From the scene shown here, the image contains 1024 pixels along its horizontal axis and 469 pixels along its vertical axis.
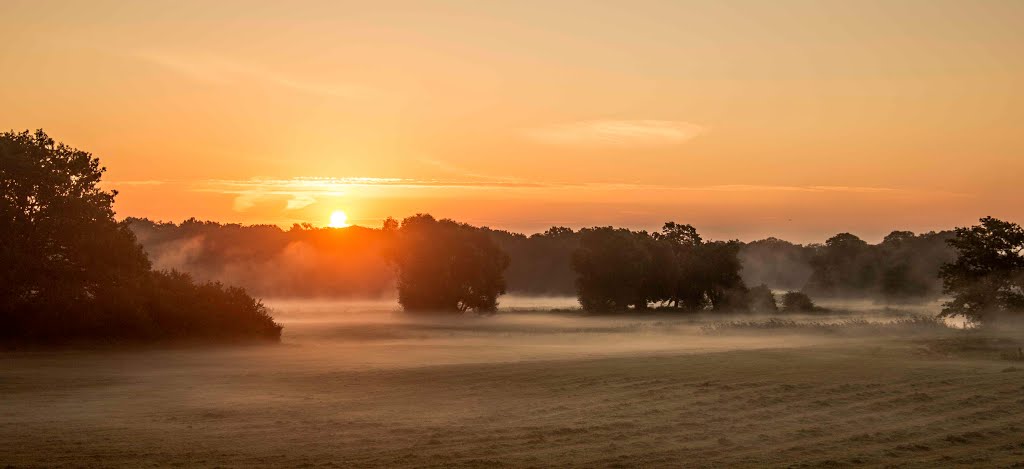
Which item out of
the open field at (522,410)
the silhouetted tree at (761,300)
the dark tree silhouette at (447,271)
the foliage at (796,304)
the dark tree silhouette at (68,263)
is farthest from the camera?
the dark tree silhouette at (447,271)

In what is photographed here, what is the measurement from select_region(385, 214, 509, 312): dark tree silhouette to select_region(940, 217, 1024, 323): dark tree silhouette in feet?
135

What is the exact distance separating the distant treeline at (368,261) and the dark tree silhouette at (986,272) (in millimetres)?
53805

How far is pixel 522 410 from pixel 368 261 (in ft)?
381

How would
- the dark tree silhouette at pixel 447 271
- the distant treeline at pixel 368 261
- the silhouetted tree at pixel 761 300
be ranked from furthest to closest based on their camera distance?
1. the distant treeline at pixel 368 261
2. the dark tree silhouette at pixel 447 271
3. the silhouetted tree at pixel 761 300

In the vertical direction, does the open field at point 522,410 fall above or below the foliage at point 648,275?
below

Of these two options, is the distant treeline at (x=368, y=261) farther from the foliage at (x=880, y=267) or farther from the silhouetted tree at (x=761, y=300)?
the silhouetted tree at (x=761, y=300)

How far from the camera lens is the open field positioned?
47.8ft

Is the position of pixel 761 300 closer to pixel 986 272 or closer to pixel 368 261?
pixel 986 272

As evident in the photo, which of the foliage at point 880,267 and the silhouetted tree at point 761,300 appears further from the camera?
the foliage at point 880,267

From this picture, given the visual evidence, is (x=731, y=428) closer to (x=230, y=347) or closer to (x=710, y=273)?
(x=230, y=347)

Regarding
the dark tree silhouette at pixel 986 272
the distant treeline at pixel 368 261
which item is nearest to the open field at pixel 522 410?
the dark tree silhouette at pixel 986 272

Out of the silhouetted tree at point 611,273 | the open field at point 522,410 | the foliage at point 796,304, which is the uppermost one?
the silhouetted tree at point 611,273

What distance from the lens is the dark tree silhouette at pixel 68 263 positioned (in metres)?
37.3

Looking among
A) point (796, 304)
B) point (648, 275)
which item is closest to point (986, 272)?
point (796, 304)
